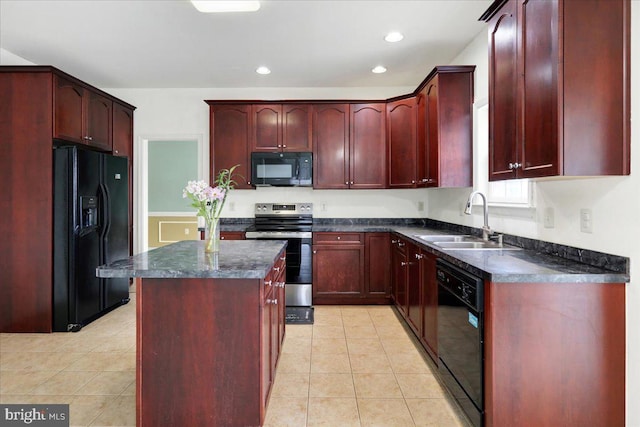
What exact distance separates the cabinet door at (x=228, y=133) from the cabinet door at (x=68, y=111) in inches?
51.4

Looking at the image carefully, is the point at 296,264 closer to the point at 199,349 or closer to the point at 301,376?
the point at 301,376

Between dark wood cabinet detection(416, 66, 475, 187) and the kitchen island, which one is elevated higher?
dark wood cabinet detection(416, 66, 475, 187)

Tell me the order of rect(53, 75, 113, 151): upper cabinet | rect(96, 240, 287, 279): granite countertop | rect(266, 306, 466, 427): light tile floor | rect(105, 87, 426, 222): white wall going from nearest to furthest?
rect(96, 240, 287, 279): granite countertop, rect(266, 306, 466, 427): light tile floor, rect(53, 75, 113, 151): upper cabinet, rect(105, 87, 426, 222): white wall

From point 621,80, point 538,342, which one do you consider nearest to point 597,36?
point 621,80

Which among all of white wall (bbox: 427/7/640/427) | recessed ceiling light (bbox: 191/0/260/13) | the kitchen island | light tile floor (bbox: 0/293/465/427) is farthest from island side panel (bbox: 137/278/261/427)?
recessed ceiling light (bbox: 191/0/260/13)

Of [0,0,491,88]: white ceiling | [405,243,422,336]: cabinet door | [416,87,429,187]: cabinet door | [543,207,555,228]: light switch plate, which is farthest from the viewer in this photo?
[416,87,429,187]: cabinet door

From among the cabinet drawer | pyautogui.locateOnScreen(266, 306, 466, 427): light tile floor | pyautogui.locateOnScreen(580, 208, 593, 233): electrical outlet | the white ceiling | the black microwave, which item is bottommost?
pyautogui.locateOnScreen(266, 306, 466, 427): light tile floor

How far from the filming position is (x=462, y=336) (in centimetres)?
198

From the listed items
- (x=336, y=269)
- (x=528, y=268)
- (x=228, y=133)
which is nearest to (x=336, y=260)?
(x=336, y=269)

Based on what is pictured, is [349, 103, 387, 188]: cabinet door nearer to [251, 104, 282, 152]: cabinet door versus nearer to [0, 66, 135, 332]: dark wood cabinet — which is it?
A: [251, 104, 282, 152]: cabinet door

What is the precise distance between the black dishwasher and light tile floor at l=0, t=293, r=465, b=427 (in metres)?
0.19

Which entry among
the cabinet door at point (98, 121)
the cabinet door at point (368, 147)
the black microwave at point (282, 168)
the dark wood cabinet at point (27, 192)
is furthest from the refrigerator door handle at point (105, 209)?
the cabinet door at point (368, 147)

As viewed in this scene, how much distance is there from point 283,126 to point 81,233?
2357 mm

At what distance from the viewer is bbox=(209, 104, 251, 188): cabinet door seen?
4.35 meters
